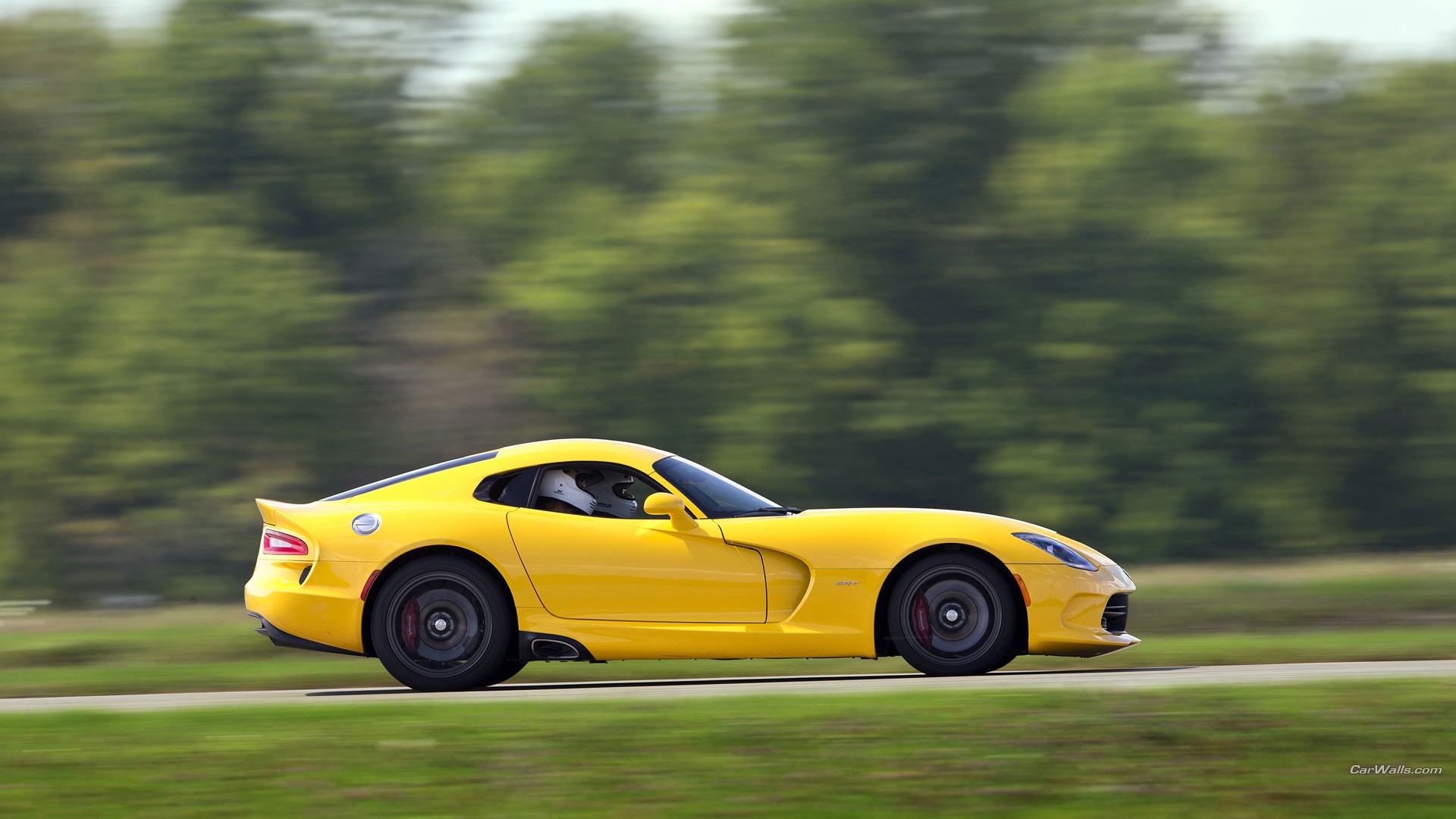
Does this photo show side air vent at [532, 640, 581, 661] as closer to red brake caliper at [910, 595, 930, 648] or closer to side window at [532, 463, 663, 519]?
side window at [532, 463, 663, 519]

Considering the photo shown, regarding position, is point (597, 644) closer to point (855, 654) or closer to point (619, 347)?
point (855, 654)

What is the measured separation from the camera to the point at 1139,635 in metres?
15.6

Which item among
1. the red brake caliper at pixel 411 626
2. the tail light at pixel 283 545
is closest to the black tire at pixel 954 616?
the red brake caliper at pixel 411 626

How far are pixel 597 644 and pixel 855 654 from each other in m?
1.40

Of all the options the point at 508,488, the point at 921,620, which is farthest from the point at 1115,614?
the point at 508,488

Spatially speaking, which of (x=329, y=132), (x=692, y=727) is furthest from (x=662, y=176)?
(x=692, y=727)

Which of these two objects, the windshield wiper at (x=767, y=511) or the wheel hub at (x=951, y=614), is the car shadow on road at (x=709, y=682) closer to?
the wheel hub at (x=951, y=614)

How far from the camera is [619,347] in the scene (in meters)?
27.0

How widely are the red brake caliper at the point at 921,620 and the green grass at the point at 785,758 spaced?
1.01m

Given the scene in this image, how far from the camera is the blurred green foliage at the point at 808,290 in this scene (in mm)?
26703

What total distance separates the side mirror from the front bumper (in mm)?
1780

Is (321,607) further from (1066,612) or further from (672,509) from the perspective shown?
(1066,612)

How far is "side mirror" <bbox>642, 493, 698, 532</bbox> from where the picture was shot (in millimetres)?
8625

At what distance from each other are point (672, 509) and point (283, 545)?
2.23 meters
